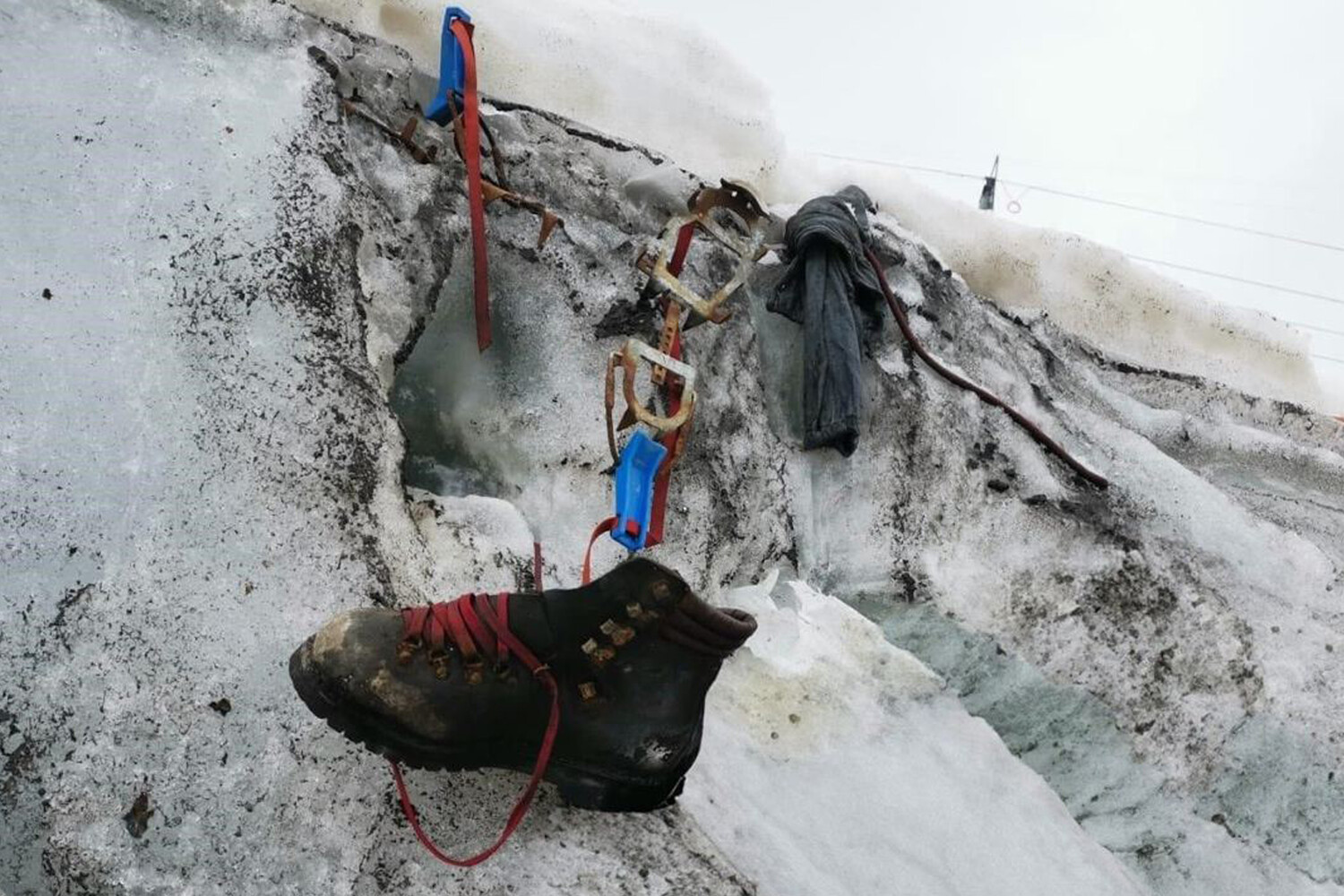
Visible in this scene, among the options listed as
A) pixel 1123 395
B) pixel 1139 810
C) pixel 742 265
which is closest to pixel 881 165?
pixel 1123 395

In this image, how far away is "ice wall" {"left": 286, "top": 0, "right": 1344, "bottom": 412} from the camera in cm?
427

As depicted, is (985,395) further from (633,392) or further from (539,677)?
(539,677)

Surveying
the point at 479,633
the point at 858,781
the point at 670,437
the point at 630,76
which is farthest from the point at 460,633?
the point at 630,76

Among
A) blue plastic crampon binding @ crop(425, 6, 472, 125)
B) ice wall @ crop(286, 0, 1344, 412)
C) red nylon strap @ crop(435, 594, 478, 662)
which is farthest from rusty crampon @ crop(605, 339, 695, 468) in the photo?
ice wall @ crop(286, 0, 1344, 412)

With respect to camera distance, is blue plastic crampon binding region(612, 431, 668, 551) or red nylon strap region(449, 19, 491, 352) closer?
blue plastic crampon binding region(612, 431, 668, 551)

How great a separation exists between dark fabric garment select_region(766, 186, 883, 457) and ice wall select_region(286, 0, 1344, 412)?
95cm

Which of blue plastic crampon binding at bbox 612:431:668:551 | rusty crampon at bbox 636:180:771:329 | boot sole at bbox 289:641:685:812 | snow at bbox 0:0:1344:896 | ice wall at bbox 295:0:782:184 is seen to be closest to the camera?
boot sole at bbox 289:641:685:812

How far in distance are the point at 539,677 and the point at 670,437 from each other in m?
0.87

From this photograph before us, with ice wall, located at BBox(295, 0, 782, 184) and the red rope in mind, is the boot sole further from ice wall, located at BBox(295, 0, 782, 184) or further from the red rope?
ice wall, located at BBox(295, 0, 782, 184)

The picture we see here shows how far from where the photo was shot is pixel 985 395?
345 cm

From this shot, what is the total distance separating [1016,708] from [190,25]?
286cm

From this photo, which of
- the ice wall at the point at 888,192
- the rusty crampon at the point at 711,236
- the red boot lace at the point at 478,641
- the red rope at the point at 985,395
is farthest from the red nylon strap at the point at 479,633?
the ice wall at the point at 888,192

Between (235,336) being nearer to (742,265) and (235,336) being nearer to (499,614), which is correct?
(499,614)

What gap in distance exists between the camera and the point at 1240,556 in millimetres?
3344
